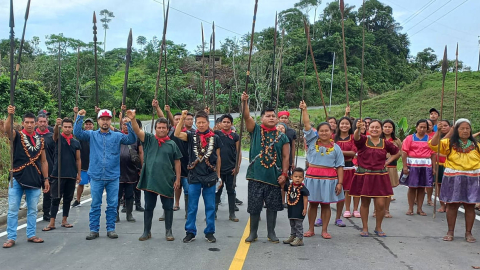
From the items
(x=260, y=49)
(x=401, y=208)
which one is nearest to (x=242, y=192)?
(x=401, y=208)

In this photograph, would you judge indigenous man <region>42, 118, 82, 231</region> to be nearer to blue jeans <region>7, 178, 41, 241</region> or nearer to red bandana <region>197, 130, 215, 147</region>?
blue jeans <region>7, 178, 41, 241</region>

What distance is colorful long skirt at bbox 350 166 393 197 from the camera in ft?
22.0

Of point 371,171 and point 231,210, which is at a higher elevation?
point 371,171

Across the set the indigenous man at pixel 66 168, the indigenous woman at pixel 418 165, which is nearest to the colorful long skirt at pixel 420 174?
the indigenous woman at pixel 418 165

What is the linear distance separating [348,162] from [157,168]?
3316mm

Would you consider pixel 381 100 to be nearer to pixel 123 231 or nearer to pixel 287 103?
pixel 287 103

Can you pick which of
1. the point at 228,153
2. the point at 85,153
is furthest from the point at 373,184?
the point at 85,153

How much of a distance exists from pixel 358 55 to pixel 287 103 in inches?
463

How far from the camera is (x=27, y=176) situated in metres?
6.36

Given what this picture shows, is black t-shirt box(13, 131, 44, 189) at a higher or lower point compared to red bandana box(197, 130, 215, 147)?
lower

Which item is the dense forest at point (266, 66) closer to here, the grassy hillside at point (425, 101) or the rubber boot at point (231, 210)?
the grassy hillside at point (425, 101)

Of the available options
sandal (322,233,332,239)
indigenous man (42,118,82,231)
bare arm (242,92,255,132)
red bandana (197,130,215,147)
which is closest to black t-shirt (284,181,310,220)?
sandal (322,233,332,239)

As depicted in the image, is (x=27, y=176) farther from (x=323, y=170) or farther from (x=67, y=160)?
(x=323, y=170)

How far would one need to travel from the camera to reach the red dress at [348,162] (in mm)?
7605
